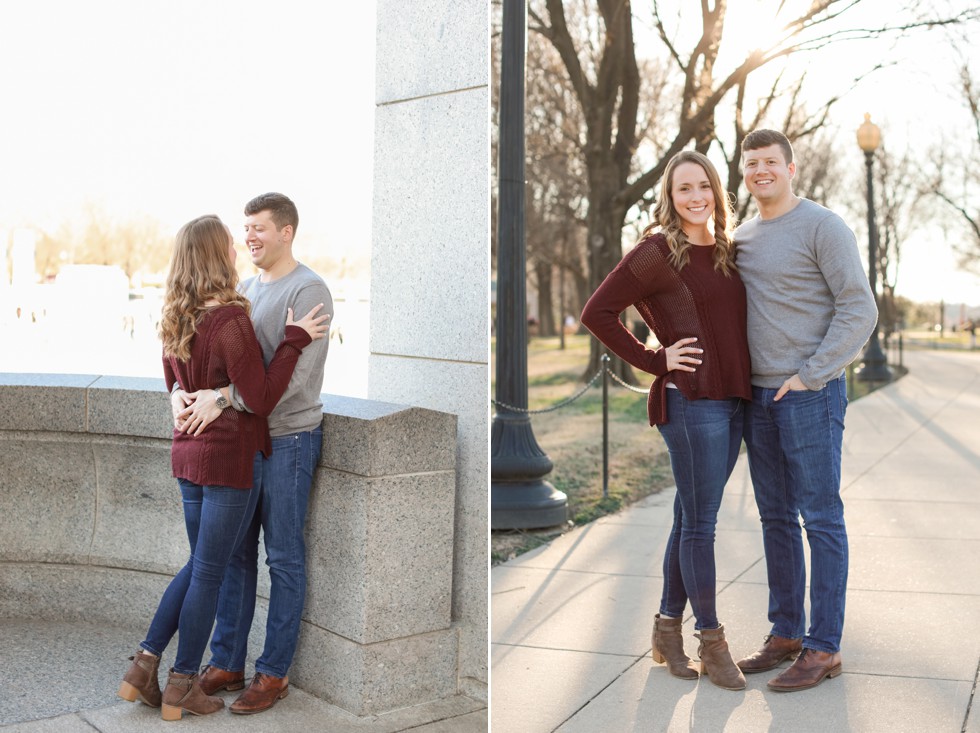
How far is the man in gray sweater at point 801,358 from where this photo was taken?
3.72m

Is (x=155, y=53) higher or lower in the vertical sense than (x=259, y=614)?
higher

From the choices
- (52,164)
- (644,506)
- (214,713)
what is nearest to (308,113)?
(52,164)

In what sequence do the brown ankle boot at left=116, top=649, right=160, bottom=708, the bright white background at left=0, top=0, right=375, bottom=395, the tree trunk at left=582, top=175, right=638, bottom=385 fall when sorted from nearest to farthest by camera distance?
the brown ankle boot at left=116, top=649, right=160, bottom=708, the bright white background at left=0, top=0, right=375, bottom=395, the tree trunk at left=582, top=175, right=638, bottom=385

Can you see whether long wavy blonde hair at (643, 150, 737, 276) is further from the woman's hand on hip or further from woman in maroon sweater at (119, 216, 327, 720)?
woman in maroon sweater at (119, 216, 327, 720)

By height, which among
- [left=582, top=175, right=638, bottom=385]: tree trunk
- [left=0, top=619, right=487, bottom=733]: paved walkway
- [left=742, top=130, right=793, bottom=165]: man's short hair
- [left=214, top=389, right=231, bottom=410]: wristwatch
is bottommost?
[left=0, top=619, right=487, bottom=733]: paved walkway

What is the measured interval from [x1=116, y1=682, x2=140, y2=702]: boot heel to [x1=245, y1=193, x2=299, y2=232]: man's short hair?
1.89 meters

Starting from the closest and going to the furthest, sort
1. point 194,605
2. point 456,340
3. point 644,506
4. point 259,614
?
point 194,605, point 456,340, point 259,614, point 644,506

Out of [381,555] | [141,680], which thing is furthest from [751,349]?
[141,680]

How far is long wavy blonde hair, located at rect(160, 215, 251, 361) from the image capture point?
409 centimetres

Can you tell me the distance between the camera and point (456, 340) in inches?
179

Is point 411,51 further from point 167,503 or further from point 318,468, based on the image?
point 167,503

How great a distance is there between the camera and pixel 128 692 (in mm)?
4207

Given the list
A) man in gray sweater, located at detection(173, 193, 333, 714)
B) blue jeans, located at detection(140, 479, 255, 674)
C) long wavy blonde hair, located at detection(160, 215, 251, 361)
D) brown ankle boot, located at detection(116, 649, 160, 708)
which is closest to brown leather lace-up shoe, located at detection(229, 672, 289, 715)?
man in gray sweater, located at detection(173, 193, 333, 714)

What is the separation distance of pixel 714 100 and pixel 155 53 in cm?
338
